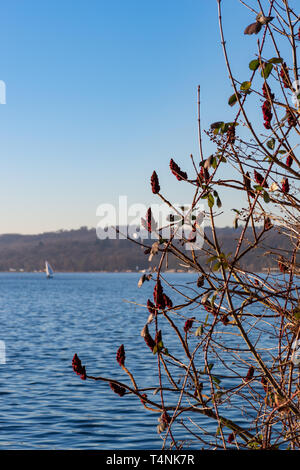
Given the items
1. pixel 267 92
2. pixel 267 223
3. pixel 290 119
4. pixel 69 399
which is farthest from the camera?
pixel 69 399

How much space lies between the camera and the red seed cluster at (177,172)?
3.95m

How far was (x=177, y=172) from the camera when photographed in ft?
13.0

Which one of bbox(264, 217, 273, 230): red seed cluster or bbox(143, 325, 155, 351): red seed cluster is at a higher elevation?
bbox(264, 217, 273, 230): red seed cluster

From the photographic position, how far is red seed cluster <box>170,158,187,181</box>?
13.0 feet

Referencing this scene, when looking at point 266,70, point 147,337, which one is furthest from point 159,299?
point 266,70

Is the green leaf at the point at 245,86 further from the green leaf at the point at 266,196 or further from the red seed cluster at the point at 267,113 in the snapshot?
the green leaf at the point at 266,196

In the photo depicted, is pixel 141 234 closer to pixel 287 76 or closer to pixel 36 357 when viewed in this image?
pixel 287 76

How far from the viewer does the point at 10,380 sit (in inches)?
803

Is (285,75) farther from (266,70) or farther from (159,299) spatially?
(159,299)

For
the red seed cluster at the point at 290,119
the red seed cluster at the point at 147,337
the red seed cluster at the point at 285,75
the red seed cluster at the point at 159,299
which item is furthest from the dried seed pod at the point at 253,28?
the red seed cluster at the point at 147,337

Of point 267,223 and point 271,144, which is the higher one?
point 271,144

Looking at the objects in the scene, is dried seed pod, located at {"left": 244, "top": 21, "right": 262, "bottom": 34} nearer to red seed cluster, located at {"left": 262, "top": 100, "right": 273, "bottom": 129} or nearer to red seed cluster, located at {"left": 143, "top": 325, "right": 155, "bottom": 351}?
red seed cluster, located at {"left": 262, "top": 100, "right": 273, "bottom": 129}

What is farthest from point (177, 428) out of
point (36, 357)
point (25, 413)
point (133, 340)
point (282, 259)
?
point (133, 340)

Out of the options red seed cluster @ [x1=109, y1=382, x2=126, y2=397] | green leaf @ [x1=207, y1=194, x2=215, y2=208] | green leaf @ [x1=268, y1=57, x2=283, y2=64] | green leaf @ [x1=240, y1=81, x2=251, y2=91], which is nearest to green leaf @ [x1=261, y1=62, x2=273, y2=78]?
green leaf @ [x1=268, y1=57, x2=283, y2=64]
